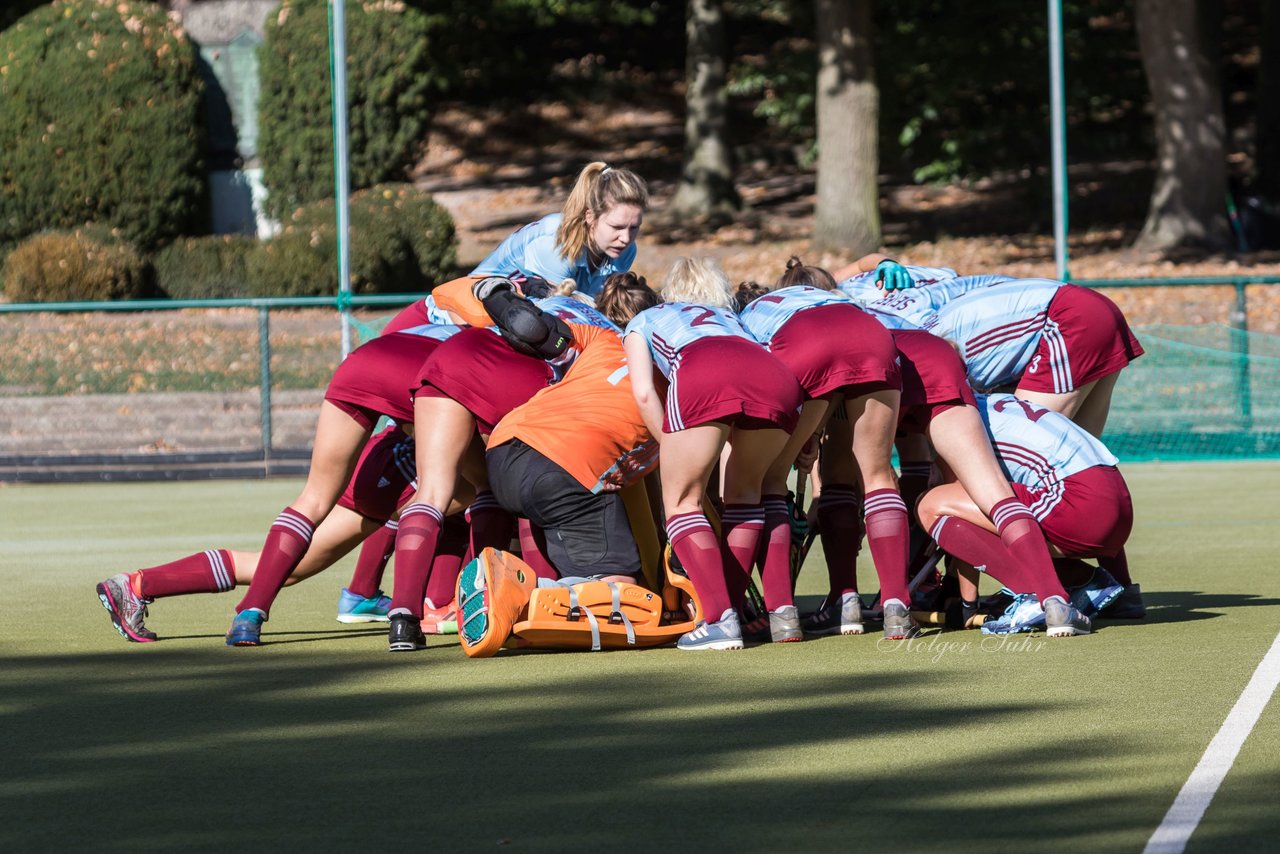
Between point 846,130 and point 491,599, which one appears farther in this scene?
point 846,130

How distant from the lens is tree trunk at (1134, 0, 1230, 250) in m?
25.7

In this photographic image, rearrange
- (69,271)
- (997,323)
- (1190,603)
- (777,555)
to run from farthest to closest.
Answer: (69,271)
(1190,603)
(997,323)
(777,555)

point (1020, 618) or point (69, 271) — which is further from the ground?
point (69, 271)

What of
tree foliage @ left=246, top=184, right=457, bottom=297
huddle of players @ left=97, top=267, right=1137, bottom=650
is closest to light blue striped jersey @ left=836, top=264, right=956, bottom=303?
huddle of players @ left=97, top=267, right=1137, bottom=650

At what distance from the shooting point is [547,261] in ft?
25.7

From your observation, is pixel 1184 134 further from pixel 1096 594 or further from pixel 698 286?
pixel 698 286

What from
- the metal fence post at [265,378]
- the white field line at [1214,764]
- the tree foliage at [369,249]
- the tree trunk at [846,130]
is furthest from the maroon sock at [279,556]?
the tree trunk at [846,130]

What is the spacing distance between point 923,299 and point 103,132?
60.4 feet

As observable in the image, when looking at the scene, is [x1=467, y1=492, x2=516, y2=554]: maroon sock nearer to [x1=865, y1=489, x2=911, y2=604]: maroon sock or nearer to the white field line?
[x1=865, y1=489, x2=911, y2=604]: maroon sock

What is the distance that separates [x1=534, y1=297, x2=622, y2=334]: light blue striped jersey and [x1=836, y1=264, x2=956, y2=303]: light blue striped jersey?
3.45 ft

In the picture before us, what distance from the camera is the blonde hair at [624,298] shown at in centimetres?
747

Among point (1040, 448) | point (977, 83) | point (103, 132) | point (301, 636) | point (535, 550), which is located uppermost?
point (977, 83)

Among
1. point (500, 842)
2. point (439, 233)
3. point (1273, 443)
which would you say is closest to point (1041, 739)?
point (500, 842)

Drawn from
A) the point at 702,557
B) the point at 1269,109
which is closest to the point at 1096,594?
the point at 702,557
